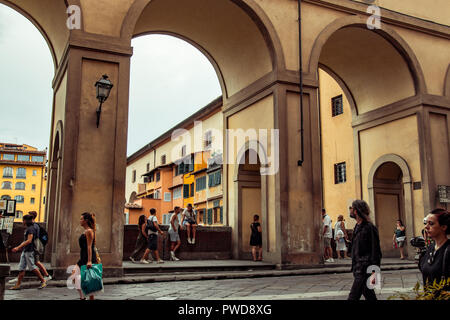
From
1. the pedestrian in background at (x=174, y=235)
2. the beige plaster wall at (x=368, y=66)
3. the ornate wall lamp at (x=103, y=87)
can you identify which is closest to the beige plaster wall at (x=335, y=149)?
the beige plaster wall at (x=368, y=66)

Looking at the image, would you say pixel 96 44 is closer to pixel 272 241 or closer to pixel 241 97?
pixel 241 97

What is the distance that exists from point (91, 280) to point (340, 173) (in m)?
19.0

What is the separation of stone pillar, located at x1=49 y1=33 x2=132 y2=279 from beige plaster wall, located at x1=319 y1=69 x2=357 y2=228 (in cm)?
1443

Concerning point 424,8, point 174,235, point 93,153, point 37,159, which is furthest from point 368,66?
point 37,159

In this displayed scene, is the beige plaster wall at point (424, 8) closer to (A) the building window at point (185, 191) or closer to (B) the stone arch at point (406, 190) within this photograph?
(B) the stone arch at point (406, 190)

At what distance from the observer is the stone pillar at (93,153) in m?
9.89

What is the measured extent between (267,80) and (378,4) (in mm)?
5002

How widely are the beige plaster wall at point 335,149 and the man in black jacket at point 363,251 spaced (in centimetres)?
1747

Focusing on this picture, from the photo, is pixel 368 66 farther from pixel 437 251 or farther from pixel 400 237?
pixel 437 251

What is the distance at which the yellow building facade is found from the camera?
76.4 meters

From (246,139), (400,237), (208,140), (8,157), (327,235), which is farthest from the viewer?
(8,157)

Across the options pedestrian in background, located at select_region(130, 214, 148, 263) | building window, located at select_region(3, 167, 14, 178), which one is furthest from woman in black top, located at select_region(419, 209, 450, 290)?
building window, located at select_region(3, 167, 14, 178)

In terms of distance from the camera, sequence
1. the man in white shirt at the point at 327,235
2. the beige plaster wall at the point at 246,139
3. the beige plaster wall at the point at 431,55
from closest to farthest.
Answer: the beige plaster wall at the point at 246,139, the man in white shirt at the point at 327,235, the beige plaster wall at the point at 431,55

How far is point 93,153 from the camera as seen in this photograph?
10.3 meters
